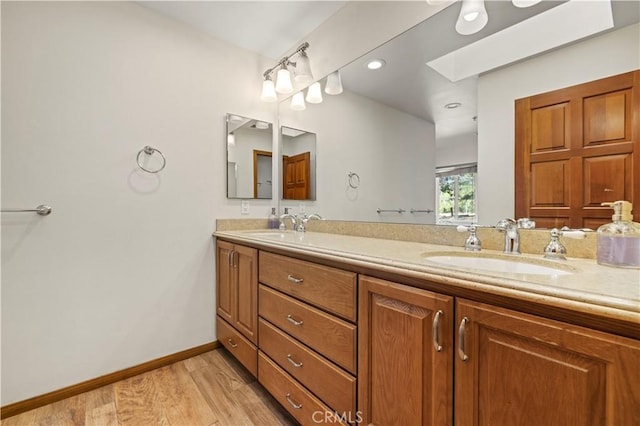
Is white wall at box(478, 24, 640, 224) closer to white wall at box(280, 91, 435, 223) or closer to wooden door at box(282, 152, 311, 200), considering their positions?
white wall at box(280, 91, 435, 223)

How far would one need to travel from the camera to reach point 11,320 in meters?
1.42

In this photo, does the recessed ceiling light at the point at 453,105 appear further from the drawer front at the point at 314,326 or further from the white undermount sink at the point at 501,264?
the drawer front at the point at 314,326

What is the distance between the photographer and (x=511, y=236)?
1069mm

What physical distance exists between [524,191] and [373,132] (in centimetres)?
92

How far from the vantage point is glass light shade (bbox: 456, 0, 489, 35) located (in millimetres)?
1222

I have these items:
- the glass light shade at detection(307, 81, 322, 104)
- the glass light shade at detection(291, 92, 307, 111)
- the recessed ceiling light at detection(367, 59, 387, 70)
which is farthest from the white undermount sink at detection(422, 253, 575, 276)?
the glass light shade at detection(291, 92, 307, 111)

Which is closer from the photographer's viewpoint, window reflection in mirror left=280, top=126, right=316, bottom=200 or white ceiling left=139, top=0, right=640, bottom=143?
white ceiling left=139, top=0, right=640, bottom=143

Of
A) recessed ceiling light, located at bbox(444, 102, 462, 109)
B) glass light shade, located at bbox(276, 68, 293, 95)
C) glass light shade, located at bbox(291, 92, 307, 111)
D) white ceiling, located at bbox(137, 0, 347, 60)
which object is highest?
white ceiling, located at bbox(137, 0, 347, 60)

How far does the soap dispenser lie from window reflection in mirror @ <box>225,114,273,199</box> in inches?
79.0

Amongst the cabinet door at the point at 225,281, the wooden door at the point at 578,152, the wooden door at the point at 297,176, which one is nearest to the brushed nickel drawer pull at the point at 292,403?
the cabinet door at the point at 225,281

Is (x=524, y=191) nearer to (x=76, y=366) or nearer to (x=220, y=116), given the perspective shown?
(x=220, y=116)

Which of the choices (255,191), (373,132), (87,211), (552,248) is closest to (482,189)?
(552,248)

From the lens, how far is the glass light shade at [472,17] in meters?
1.22

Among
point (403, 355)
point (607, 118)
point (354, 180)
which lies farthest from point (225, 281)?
point (607, 118)
